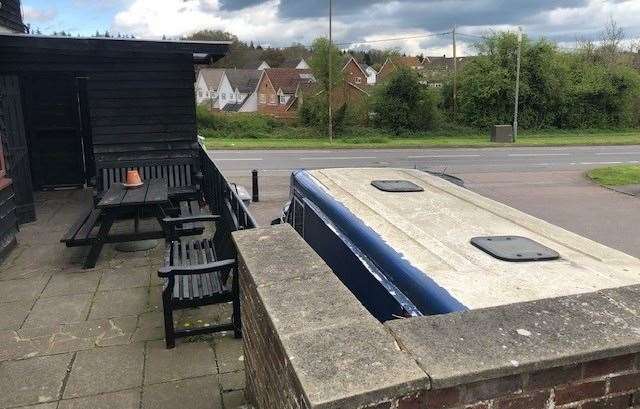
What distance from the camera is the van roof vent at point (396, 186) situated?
4117 mm

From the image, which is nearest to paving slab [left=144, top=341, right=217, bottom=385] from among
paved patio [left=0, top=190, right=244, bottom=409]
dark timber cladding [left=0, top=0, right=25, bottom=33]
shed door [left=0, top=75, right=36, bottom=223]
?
paved patio [left=0, top=190, right=244, bottom=409]

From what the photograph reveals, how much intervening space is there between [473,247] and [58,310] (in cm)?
370

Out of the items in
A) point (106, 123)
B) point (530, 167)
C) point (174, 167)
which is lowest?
point (530, 167)

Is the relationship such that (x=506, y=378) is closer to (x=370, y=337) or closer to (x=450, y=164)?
(x=370, y=337)

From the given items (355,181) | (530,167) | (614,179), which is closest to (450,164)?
(530,167)

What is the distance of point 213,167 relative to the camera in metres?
7.15

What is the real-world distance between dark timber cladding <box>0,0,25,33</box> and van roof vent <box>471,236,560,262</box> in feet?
26.6

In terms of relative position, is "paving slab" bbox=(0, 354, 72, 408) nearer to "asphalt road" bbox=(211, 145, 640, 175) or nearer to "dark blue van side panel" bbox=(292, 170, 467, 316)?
"dark blue van side panel" bbox=(292, 170, 467, 316)

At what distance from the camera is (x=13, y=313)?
4.61m

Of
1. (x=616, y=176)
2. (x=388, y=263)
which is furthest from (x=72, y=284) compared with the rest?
(x=616, y=176)

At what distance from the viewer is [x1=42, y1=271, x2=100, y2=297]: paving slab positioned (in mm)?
5074

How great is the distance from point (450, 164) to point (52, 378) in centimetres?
1807

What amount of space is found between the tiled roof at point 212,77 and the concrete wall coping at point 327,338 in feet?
309

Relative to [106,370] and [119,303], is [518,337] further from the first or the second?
[119,303]
